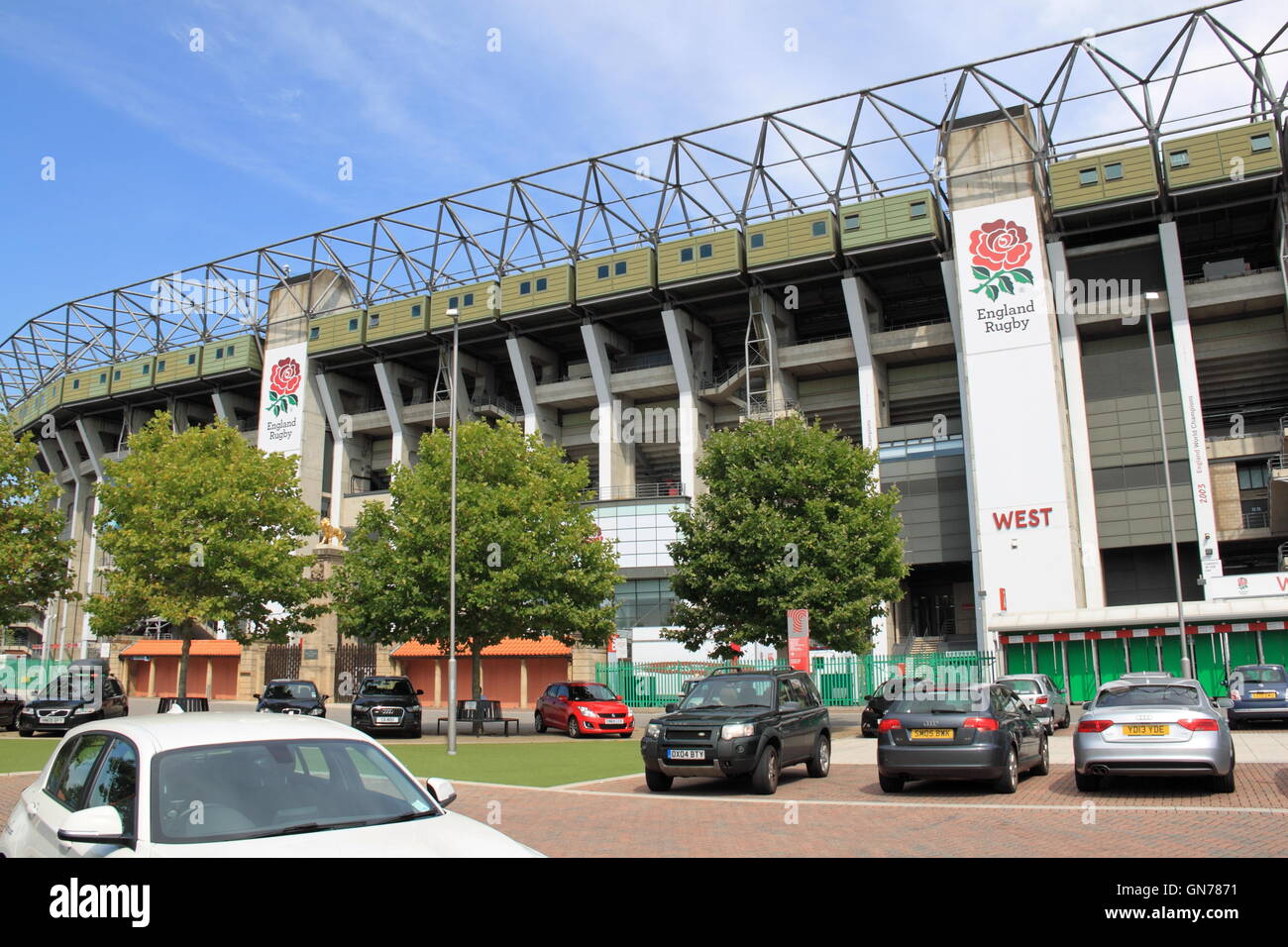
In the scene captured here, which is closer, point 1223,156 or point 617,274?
point 1223,156

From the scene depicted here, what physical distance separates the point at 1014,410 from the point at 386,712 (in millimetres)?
30395

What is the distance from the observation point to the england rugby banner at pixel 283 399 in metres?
65.5

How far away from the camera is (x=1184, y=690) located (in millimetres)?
12945

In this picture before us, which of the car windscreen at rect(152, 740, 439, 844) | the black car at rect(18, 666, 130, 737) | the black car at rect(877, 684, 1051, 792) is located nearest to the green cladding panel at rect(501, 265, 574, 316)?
the black car at rect(18, 666, 130, 737)

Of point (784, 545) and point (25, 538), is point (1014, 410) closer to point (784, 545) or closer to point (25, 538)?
point (784, 545)

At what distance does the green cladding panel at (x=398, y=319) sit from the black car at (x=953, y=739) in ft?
168

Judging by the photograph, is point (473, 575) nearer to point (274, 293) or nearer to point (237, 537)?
point (237, 537)

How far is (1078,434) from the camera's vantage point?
45.7 metres

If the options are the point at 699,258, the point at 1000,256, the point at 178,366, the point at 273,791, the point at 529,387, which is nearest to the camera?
the point at 273,791

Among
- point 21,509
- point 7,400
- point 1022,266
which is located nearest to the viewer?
point 21,509

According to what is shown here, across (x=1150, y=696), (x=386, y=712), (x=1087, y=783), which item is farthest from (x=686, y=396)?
(x=1150, y=696)

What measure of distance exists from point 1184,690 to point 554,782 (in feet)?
30.7
